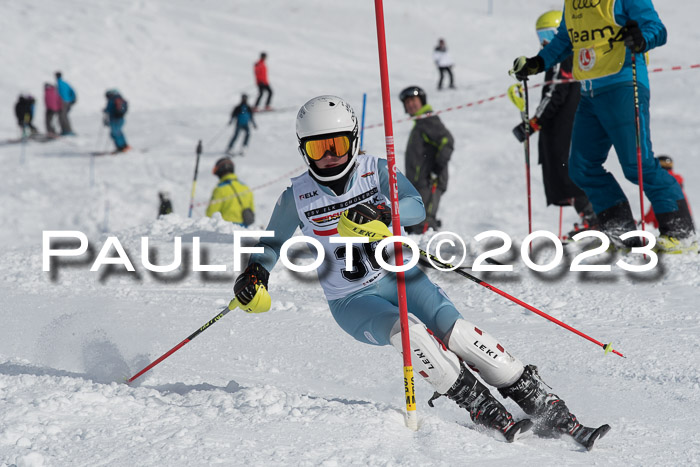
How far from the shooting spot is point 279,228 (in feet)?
13.0

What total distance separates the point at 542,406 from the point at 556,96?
14.6 feet

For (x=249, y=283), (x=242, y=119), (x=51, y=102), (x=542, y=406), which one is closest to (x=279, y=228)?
(x=249, y=283)

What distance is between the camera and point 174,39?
1174 inches

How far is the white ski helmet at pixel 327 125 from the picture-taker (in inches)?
145

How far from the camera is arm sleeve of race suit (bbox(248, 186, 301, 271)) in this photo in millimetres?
3918

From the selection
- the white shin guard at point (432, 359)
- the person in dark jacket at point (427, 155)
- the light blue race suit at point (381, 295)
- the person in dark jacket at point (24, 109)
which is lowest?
the white shin guard at point (432, 359)

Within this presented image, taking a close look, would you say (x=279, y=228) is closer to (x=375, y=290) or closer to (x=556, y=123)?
(x=375, y=290)

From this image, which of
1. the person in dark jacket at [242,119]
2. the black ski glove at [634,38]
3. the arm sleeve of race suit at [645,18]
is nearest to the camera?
the black ski glove at [634,38]

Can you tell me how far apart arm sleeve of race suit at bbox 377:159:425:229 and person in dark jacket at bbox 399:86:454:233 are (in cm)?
496

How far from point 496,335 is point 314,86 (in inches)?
852

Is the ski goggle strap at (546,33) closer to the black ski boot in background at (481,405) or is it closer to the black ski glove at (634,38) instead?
the black ski glove at (634,38)

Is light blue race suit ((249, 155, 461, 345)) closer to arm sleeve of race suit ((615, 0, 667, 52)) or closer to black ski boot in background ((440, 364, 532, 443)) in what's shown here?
black ski boot in background ((440, 364, 532, 443))

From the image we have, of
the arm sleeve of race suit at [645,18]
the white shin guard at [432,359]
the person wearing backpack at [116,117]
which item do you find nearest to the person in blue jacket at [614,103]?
the arm sleeve of race suit at [645,18]

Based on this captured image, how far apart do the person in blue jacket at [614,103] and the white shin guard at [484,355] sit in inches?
115
